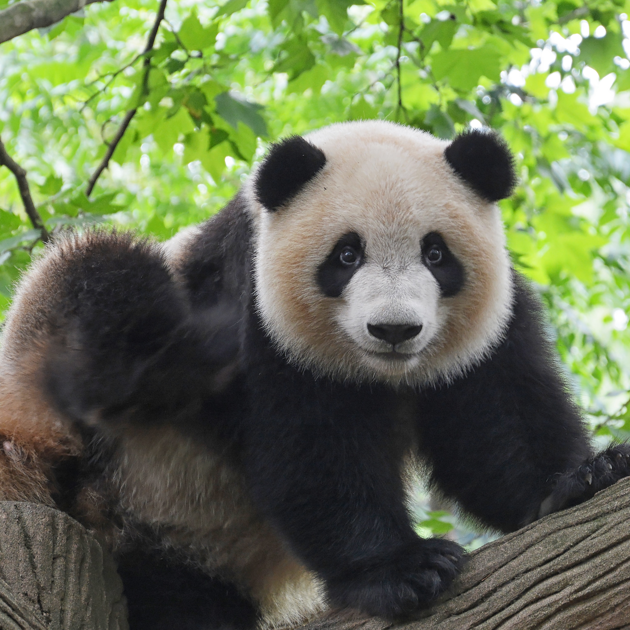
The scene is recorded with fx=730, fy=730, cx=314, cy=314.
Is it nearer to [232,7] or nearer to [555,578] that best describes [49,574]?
[555,578]

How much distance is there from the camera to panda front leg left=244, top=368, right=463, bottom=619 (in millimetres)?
2854

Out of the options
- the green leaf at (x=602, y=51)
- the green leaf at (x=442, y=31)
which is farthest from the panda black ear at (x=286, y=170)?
the green leaf at (x=602, y=51)

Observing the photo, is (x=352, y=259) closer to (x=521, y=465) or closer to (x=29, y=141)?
(x=521, y=465)

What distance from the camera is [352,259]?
10.0ft

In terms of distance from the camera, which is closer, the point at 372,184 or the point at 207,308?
the point at 372,184

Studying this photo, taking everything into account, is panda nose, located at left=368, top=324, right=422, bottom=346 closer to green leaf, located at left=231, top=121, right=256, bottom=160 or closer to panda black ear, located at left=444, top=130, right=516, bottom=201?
panda black ear, located at left=444, top=130, right=516, bottom=201

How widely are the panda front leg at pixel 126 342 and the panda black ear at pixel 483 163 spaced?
1272 millimetres

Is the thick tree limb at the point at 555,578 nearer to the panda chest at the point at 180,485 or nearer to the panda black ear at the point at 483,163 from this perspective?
the panda chest at the point at 180,485

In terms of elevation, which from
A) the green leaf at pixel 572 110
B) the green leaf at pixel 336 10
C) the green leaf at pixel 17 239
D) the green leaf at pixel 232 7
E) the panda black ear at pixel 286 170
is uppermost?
the green leaf at pixel 232 7

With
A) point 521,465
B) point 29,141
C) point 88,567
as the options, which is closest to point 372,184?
point 521,465

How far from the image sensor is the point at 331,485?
2996mm

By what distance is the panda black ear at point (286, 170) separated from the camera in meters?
3.16

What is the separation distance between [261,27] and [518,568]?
6.66 metres

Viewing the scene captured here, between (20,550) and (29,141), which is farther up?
(20,550)
